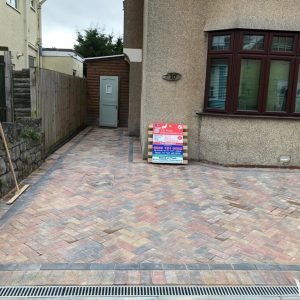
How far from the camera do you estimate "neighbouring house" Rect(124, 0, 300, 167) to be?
23.3 ft

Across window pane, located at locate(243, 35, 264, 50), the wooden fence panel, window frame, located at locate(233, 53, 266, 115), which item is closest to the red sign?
window frame, located at locate(233, 53, 266, 115)

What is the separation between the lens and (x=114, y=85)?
45.0 feet

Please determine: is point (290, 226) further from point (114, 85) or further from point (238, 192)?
point (114, 85)

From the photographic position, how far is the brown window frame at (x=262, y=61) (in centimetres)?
712

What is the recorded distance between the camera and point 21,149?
5.99 m

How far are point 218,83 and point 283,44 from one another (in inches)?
61.3

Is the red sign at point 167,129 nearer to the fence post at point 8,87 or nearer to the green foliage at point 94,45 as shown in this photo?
the fence post at point 8,87

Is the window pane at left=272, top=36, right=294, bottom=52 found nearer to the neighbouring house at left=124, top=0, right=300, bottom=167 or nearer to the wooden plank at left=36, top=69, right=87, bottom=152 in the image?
the neighbouring house at left=124, top=0, right=300, bottom=167

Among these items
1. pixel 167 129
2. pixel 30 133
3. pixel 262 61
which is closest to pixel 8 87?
pixel 30 133

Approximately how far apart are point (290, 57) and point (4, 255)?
6.56 meters

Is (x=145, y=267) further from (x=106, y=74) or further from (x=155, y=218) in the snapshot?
(x=106, y=74)

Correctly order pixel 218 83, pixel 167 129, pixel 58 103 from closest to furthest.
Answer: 1. pixel 218 83
2. pixel 167 129
3. pixel 58 103

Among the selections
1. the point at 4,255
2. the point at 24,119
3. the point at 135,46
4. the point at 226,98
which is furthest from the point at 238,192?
the point at 135,46

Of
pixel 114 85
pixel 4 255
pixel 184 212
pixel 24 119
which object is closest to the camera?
Result: pixel 4 255
